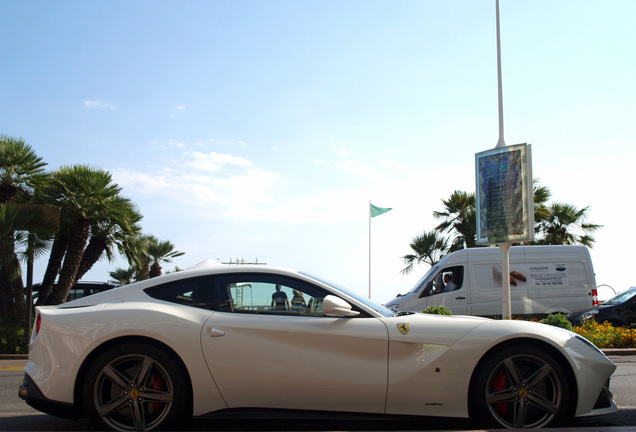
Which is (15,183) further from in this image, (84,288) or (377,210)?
(377,210)

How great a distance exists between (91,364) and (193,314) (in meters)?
0.80

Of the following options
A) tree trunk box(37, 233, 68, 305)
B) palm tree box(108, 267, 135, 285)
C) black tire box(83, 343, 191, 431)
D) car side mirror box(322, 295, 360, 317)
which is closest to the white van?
tree trunk box(37, 233, 68, 305)

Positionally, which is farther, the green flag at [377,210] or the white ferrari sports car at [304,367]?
the green flag at [377,210]

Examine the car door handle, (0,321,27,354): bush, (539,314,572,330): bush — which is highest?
the car door handle

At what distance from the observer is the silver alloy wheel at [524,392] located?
412cm

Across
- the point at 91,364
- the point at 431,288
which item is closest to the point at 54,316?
the point at 91,364

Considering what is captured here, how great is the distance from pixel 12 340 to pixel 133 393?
456 inches

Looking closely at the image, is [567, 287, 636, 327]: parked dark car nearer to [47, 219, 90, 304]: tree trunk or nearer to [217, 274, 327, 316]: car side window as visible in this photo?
[217, 274, 327, 316]: car side window

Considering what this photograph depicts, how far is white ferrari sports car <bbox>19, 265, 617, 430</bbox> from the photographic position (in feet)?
13.4

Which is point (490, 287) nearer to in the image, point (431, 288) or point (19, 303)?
point (431, 288)

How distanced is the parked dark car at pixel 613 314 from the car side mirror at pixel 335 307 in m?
11.5

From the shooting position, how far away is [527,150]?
41.4ft

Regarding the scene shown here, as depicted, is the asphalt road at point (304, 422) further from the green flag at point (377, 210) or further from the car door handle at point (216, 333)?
the green flag at point (377, 210)

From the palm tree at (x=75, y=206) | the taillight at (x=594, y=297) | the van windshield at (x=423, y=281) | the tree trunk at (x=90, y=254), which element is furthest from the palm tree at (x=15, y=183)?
the taillight at (x=594, y=297)
